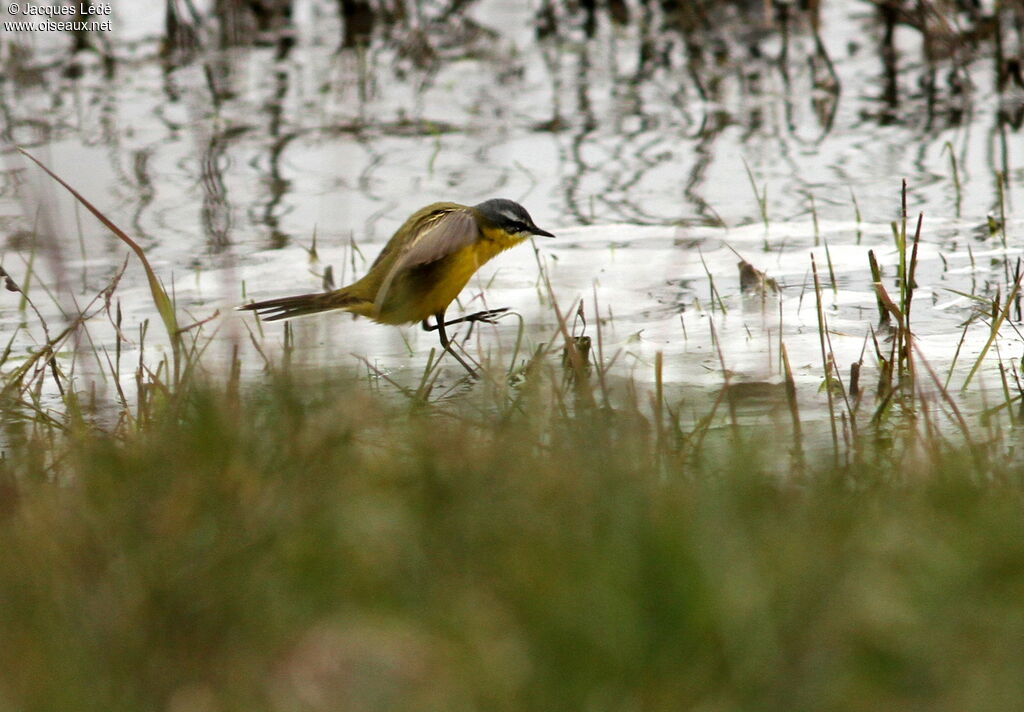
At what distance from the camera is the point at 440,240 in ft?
16.9

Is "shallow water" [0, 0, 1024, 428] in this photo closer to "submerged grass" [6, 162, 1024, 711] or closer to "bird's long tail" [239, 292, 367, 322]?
"bird's long tail" [239, 292, 367, 322]

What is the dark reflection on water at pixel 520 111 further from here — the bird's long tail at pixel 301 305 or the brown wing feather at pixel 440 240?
the brown wing feather at pixel 440 240

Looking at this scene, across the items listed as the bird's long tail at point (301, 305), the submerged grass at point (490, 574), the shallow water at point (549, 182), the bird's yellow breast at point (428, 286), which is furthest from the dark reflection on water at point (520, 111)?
the submerged grass at point (490, 574)

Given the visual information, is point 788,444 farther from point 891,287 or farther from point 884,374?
point 891,287

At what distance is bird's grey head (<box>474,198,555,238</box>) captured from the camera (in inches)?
218

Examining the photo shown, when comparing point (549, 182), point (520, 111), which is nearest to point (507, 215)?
point (549, 182)

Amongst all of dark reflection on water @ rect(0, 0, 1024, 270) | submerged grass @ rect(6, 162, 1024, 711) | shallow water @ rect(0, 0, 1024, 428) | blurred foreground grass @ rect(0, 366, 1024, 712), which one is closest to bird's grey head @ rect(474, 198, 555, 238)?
shallow water @ rect(0, 0, 1024, 428)

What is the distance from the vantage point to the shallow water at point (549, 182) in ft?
17.7

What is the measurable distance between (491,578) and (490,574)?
16 millimetres

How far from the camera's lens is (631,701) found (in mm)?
2139

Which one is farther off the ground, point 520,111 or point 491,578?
point 520,111

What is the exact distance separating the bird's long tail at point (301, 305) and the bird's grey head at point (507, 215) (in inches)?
24.4

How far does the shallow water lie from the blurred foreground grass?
59 centimetres

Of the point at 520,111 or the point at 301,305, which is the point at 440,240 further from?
the point at 520,111
